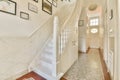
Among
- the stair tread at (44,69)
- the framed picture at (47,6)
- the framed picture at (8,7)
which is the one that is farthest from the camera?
the framed picture at (47,6)

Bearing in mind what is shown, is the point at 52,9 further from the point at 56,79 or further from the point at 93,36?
the point at 93,36

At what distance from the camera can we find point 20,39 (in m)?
2.79

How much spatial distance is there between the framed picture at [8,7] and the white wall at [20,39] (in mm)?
92

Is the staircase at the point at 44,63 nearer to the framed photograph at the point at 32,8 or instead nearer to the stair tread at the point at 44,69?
the stair tread at the point at 44,69

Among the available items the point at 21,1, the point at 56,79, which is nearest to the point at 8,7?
the point at 21,1

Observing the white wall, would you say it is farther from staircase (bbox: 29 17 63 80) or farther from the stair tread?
the stair tread

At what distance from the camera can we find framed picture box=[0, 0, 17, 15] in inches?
90.0

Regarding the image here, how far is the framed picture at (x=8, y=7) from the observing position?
229 centimetres

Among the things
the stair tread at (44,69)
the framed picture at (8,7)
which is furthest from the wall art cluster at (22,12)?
the stair tread at (44,69)

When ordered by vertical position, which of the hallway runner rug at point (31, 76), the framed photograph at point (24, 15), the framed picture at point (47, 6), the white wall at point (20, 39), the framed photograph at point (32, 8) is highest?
the framed picture at point (47, 6)

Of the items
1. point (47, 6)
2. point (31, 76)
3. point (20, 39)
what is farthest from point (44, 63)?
point (47, 6)

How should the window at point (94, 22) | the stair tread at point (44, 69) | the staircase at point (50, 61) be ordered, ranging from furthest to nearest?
1. the window at point (94, 22)
2. the stair tread at point (44, 69)
3. the staircase at point (50, 61)

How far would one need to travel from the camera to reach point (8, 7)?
2.44m

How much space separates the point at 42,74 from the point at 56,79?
48cm
